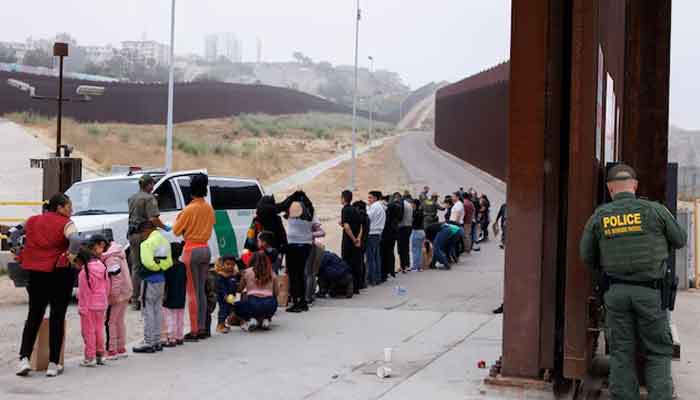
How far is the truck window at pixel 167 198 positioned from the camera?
16422 mm

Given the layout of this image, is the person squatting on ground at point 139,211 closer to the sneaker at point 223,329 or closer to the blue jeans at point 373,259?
the sneaker at point 223,329

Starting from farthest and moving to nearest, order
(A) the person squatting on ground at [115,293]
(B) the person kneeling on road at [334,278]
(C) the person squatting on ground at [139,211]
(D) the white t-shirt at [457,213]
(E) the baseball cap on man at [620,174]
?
(D) the white t-shirt at [457,213] < (B) the person kneeling on road at [334,278] < (C) the person squatting on ground at [139,211] < (A) the person squatting on ground at [115,293] < (E) the baseball cap on man at [620,174]

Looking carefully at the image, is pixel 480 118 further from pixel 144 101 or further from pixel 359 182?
pixel 144 101

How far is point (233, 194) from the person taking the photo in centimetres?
1858

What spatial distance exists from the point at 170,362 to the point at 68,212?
1978 mm

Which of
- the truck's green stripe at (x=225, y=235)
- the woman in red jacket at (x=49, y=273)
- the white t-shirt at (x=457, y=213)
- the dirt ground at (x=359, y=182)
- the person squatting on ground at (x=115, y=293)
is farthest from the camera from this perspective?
the dirt ground at (x=359, y=182)

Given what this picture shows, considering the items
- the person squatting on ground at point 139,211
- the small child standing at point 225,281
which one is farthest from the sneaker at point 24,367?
the person squatting on ground at point 139,211

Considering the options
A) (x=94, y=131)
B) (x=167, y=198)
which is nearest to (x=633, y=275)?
(x=167, y=198)

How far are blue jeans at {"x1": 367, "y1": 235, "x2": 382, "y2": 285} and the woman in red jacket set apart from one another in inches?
368

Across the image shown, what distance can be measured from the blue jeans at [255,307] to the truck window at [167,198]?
4.75 m

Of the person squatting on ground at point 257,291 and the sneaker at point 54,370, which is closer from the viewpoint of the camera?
the sneaker at point 54,370

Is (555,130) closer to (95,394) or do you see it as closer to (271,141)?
(95,394)

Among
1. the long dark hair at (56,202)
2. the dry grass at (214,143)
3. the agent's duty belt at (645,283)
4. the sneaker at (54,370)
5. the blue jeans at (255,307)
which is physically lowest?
the sneaker at (54,370)

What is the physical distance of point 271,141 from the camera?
8744cm
